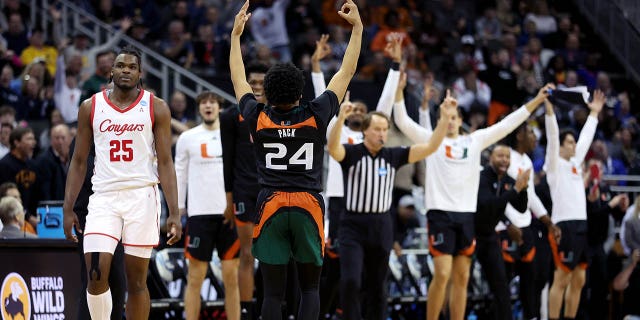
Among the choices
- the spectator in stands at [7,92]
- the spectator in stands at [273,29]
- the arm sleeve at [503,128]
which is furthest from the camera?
the spectator in stands at [273,29]

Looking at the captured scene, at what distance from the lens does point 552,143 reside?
41.3ft

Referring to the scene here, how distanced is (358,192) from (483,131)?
193 cm

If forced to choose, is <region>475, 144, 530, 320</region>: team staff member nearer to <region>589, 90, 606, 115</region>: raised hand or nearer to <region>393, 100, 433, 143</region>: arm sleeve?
<region>393, 100, 433, 143</region>: arm sleeve

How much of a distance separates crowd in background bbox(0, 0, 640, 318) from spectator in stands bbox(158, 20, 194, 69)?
0.02m

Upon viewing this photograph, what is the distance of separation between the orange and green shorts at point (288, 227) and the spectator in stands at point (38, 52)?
8.37 meters

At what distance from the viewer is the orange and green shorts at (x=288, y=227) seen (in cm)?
780

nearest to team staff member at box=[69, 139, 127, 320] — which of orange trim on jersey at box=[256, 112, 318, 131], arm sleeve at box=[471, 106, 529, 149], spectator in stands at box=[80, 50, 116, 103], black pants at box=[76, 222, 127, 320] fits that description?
black pants at box=[76, 222, 127, 320]

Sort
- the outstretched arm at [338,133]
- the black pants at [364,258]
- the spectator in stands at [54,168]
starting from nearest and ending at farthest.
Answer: the outstretched arm at [338,133] < the black pants at [364,258] < the spectator in stands at [54,168]

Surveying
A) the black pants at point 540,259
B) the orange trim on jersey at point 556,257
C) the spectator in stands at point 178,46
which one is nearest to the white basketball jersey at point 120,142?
the black pants at point 540,259

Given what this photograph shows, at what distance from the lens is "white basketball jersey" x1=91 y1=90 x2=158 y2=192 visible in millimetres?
7781

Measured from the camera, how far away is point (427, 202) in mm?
11336

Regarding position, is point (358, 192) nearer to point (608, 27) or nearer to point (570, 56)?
point (570, 56)

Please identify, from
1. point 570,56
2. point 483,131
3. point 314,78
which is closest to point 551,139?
point 483,131

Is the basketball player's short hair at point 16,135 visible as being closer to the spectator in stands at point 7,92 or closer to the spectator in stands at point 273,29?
the spectator in stands at point 7,92
